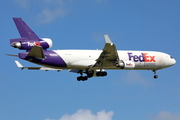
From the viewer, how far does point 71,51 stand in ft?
145

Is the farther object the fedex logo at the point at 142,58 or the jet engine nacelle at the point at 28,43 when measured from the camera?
the fedex logo at the point at 142,58

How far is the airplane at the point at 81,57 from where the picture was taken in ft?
132

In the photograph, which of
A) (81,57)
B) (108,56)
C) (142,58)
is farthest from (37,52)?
(142,58)

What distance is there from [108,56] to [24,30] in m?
10.9

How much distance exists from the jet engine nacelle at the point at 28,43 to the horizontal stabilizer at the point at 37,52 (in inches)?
36.6

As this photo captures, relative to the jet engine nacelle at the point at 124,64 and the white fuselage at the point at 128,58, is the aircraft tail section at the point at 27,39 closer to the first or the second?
the white fuselage at the point at 128,58

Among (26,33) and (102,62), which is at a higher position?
(26,33)

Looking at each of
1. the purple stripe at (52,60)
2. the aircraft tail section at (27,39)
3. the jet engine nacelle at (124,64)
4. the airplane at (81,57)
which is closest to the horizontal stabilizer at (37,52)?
the airplane at (81,57)

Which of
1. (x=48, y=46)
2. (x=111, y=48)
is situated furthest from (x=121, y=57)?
(x=48, y=46)

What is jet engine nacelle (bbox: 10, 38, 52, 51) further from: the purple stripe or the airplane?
the purple stripe

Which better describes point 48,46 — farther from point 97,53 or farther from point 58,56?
point 97,53

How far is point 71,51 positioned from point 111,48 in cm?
631

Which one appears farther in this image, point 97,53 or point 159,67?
point 159,67

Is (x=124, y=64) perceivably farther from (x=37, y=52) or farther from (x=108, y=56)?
(x=37, y=52)
